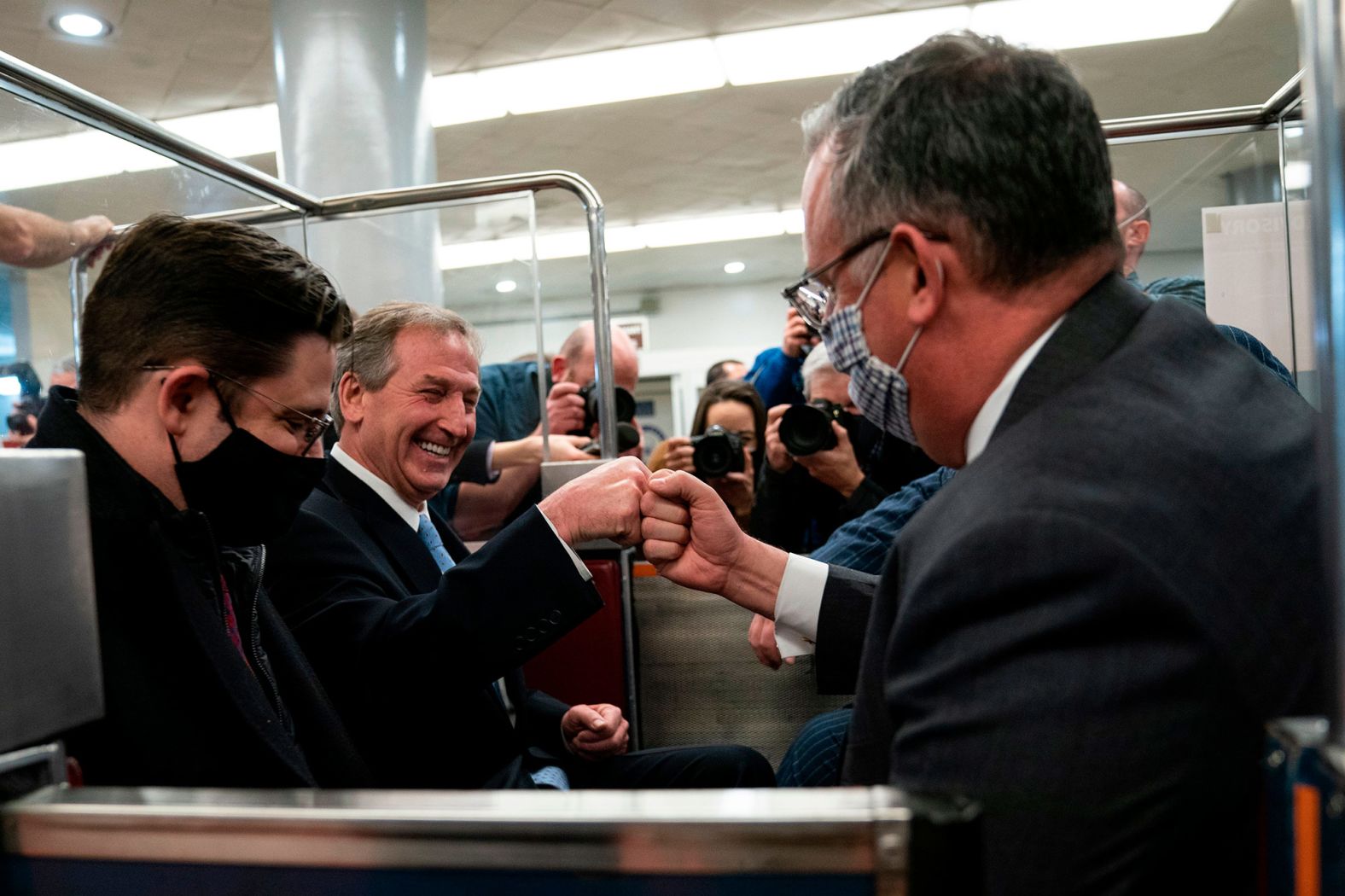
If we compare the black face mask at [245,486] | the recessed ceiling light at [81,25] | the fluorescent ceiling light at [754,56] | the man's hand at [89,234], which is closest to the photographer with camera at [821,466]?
the black face mask at [245,486]

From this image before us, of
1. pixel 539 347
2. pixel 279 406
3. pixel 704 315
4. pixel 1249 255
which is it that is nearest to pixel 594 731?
pixel 279 406

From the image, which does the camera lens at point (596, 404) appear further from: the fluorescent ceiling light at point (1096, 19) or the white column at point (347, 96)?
the fluorescent ceiling light at point (1096, 19)

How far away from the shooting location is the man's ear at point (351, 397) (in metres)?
1.87

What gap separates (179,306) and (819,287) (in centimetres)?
74

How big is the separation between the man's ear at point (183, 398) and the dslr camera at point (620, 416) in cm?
156

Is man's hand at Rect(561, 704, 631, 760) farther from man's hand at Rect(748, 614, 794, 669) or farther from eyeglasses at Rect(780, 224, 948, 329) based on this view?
eyeglasses at Rect(780, 224, 948, 329)

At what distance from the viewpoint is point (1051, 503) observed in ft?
2.20

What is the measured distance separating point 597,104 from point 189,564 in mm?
5077

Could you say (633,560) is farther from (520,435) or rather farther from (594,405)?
(520,435)

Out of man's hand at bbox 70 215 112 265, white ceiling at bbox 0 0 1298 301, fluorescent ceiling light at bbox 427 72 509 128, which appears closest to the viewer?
man's hand at bbox 70 215 112 265

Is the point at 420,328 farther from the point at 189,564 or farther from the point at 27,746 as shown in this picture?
the point at 27,746

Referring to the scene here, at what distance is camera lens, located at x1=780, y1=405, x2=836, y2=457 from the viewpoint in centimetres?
234

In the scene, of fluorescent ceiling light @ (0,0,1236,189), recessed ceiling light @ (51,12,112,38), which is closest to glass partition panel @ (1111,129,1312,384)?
fluorescent ceiling light @ (0,0,1236,189)

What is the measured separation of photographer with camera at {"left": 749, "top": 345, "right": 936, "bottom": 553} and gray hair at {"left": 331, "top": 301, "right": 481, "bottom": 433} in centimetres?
85
